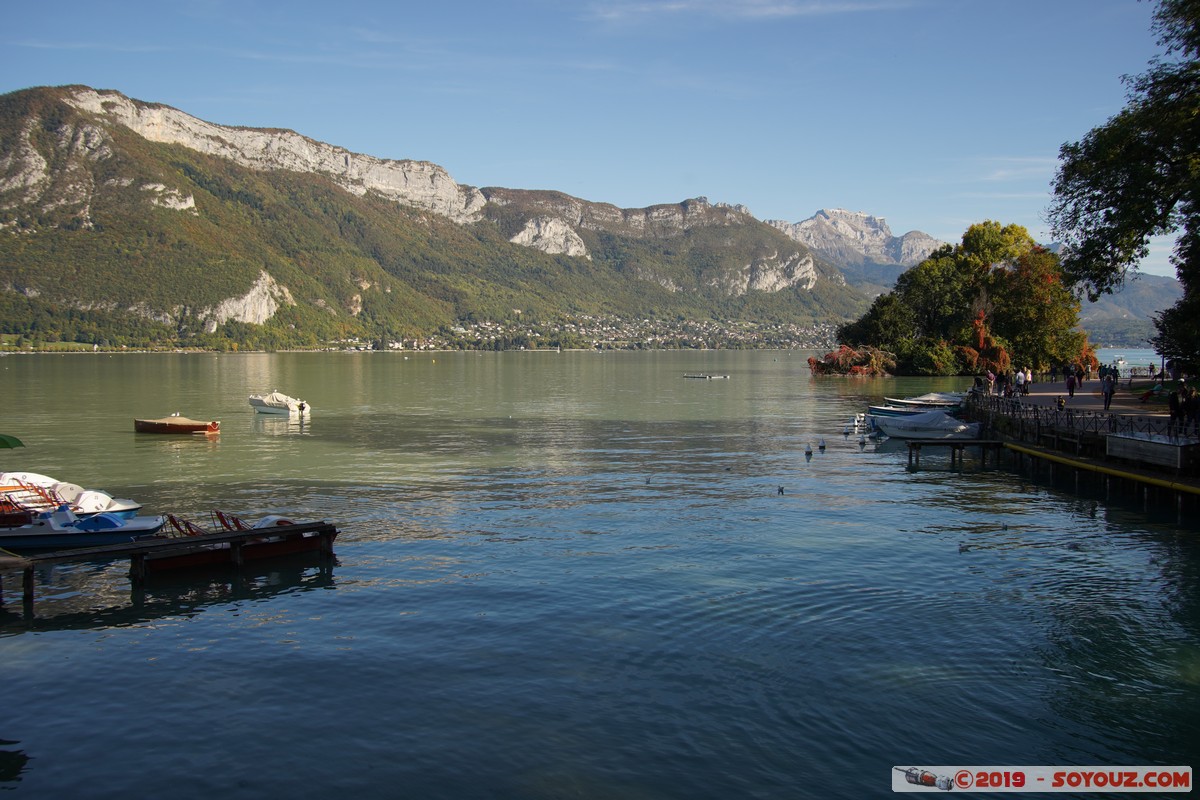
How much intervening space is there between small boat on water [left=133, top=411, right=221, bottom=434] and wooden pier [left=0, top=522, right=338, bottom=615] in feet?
117

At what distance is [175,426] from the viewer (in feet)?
195

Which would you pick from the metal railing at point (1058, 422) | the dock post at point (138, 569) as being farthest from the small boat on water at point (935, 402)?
the dock post at point (138, 569)

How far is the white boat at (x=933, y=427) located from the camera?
54481mm

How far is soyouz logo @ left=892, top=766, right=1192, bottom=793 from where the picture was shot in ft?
42.7

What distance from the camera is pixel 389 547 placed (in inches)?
1109

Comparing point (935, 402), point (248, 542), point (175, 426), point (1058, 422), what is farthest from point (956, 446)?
point (175, 426)

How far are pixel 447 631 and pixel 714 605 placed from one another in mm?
6130

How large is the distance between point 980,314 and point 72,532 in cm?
11108

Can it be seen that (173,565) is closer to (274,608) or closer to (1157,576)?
(274,608)

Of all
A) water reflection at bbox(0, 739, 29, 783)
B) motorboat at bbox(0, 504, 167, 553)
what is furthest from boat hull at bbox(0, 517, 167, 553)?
water reflection at bbox(0, 739, 29, 783)

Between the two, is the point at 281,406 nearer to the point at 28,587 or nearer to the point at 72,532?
the point at 72,532

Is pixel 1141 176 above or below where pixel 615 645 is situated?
above

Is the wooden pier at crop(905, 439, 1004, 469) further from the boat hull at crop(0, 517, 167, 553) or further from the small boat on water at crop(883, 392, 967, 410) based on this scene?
the boat hull at crop(0, 517, 167, 553)

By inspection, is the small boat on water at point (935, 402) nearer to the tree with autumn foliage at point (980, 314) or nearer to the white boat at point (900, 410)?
the white boat at point (900, 410)
